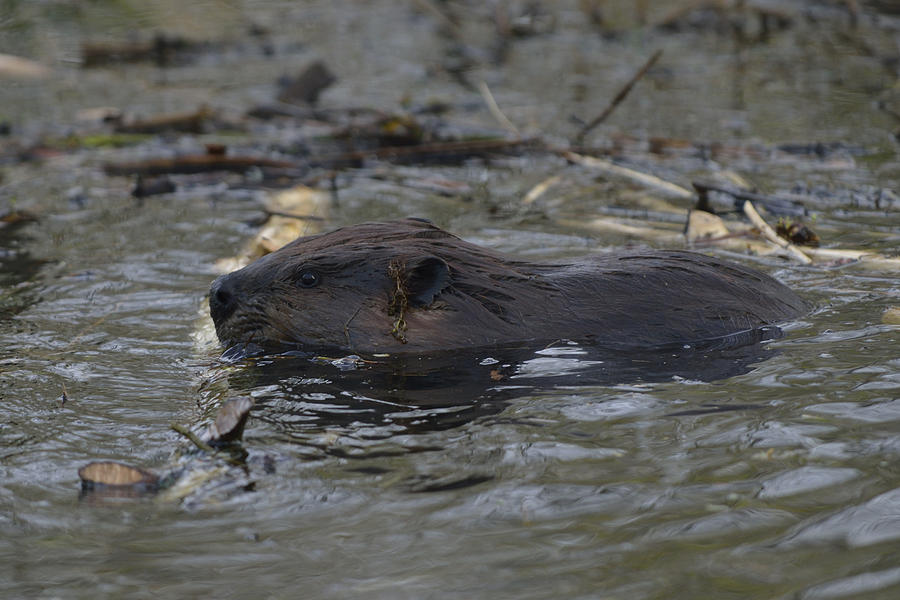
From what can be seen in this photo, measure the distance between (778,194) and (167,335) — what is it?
12.7 ft

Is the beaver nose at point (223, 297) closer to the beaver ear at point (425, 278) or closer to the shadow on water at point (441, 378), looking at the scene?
the shadow on water at point (441, 378)

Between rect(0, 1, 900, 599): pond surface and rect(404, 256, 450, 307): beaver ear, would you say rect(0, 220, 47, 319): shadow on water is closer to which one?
rect(0, 1, 900, 599): pond surface

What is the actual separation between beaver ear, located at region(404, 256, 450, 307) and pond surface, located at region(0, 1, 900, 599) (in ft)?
0.88

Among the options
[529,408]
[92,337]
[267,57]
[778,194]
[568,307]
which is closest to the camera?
[529,408]

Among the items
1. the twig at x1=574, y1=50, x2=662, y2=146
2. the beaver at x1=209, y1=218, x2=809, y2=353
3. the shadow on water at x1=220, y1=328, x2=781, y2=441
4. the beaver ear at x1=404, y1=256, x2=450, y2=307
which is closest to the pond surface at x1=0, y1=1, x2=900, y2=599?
the shadow on water at x1=220, y1=328, x2=781, y2=441

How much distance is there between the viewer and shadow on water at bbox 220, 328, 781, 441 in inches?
137

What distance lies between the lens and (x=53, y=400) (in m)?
3.66

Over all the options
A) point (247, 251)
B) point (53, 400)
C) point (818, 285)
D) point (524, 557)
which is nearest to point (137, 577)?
point (524, 557)

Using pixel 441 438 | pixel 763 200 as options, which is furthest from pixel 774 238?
pixel 441 438

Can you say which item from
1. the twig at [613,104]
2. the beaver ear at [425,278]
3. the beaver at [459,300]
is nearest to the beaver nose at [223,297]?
the beaver at [459,300]

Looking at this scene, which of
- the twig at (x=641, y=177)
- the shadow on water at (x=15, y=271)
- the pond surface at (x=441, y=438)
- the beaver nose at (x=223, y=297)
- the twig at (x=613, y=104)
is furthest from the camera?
the twig at (x=613, y=104)

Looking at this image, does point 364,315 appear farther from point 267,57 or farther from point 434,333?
point 267,57

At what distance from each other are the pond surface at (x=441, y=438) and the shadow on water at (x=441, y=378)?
0.02 metres

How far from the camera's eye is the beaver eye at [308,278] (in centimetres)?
416
